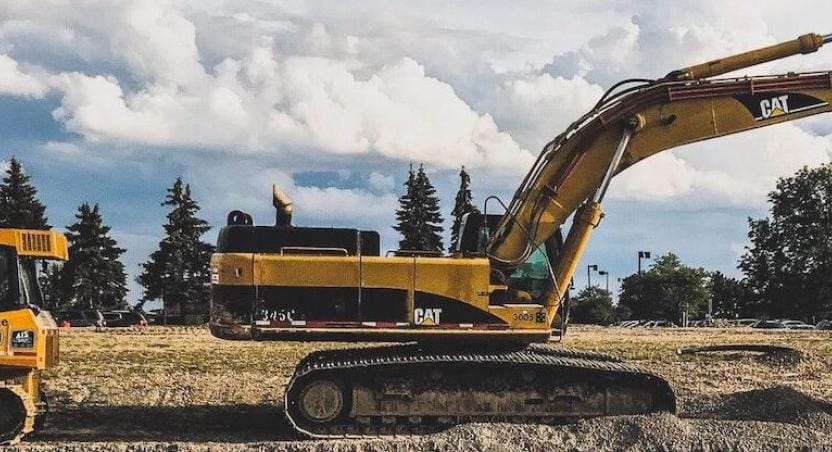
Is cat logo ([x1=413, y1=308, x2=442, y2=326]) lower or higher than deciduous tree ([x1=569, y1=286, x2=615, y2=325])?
higher

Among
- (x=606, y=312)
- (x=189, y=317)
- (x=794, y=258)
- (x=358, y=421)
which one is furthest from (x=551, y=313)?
(x=794, y=258)

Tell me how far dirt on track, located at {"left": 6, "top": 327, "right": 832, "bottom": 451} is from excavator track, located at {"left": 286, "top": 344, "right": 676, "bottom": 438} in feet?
2.19

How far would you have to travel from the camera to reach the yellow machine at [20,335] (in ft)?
39.9

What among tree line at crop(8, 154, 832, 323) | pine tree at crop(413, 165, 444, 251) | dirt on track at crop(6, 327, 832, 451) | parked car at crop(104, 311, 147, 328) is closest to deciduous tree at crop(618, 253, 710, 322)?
tree line at crop(8, 154, 832, 323)

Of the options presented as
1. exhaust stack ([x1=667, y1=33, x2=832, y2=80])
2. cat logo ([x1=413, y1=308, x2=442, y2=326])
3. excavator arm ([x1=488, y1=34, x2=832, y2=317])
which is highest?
exhaust stack ([x1=667, y1=33, x2=832, y2=80])

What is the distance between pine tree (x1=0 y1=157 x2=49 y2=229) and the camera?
6525 centimetres

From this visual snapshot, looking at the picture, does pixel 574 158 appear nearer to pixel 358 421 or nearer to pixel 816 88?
pixel 816 88

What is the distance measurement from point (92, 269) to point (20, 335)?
6203 cm

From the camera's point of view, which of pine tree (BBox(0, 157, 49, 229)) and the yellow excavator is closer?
the yellow excavator

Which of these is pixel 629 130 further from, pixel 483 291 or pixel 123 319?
pixel 123 319

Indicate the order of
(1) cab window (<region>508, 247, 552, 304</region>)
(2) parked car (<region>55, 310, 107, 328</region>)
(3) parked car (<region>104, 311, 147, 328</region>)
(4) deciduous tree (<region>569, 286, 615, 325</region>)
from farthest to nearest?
(4) deciduous tree (<region>569, 286, 615, 325</region>), (3) parked car (<region>104, 311, 147, 328</region>), (2) parked car (<region>55, 310, 107, 328</region>), (1) cab window (<region>508, 247, 552, 304</region>)

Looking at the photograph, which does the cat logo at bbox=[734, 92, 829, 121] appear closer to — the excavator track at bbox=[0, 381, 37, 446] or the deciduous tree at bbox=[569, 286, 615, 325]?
the excavator track at bbox=[0, 381, 37, 446]

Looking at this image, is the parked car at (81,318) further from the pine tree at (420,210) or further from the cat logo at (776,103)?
the cat logo at (776,103)

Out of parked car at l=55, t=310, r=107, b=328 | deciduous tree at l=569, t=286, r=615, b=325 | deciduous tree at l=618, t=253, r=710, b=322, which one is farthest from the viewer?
deciduous tree at l=618, t=253, r=710, b=322
